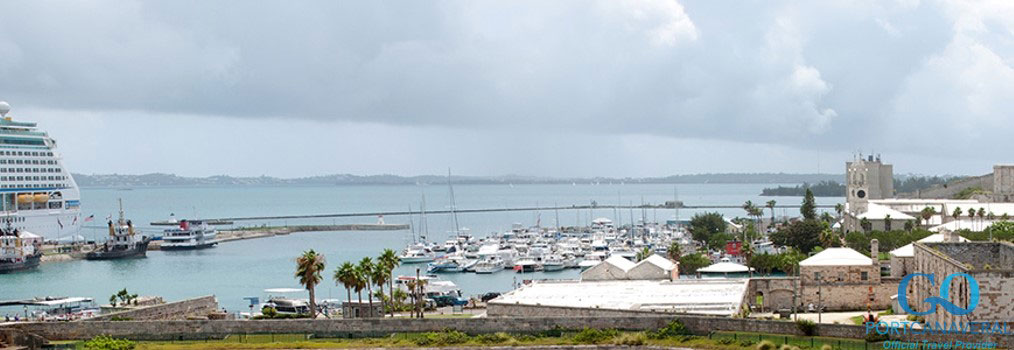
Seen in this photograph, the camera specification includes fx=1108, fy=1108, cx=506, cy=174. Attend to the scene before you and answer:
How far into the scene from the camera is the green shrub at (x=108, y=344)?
108 feet

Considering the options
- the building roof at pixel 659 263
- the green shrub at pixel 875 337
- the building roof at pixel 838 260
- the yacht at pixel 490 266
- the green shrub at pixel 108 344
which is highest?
the building roof at pixel 838 260

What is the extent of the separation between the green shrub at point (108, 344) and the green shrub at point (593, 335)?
13448mm

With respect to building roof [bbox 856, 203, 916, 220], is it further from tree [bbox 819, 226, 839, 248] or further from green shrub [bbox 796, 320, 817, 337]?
green shrub [bbox 796, 320, 817, 337]

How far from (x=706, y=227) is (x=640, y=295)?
6634 centimetres

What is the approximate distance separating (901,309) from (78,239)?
121 meters

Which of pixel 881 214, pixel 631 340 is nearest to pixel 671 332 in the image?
pixel 631 340

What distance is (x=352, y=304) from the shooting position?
48906 millimetres

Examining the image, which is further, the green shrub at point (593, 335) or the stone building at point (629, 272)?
the stone building at point (629, 272)

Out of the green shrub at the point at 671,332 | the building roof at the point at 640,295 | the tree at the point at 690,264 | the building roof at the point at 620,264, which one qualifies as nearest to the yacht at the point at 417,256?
the tree at the point at 690,264

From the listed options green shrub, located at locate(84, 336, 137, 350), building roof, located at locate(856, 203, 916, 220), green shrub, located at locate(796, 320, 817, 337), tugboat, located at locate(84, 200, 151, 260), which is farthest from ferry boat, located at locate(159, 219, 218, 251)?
green shrub, located at locate(796, 320, 817, 337)

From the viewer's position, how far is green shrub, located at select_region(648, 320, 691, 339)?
3297 centimetres

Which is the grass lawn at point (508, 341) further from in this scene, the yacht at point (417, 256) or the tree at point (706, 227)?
the yacht at point (417, 256)

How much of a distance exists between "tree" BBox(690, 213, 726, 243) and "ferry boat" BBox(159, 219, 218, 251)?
6359 cm

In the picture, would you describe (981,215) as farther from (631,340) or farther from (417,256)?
Answer: (631,340)
